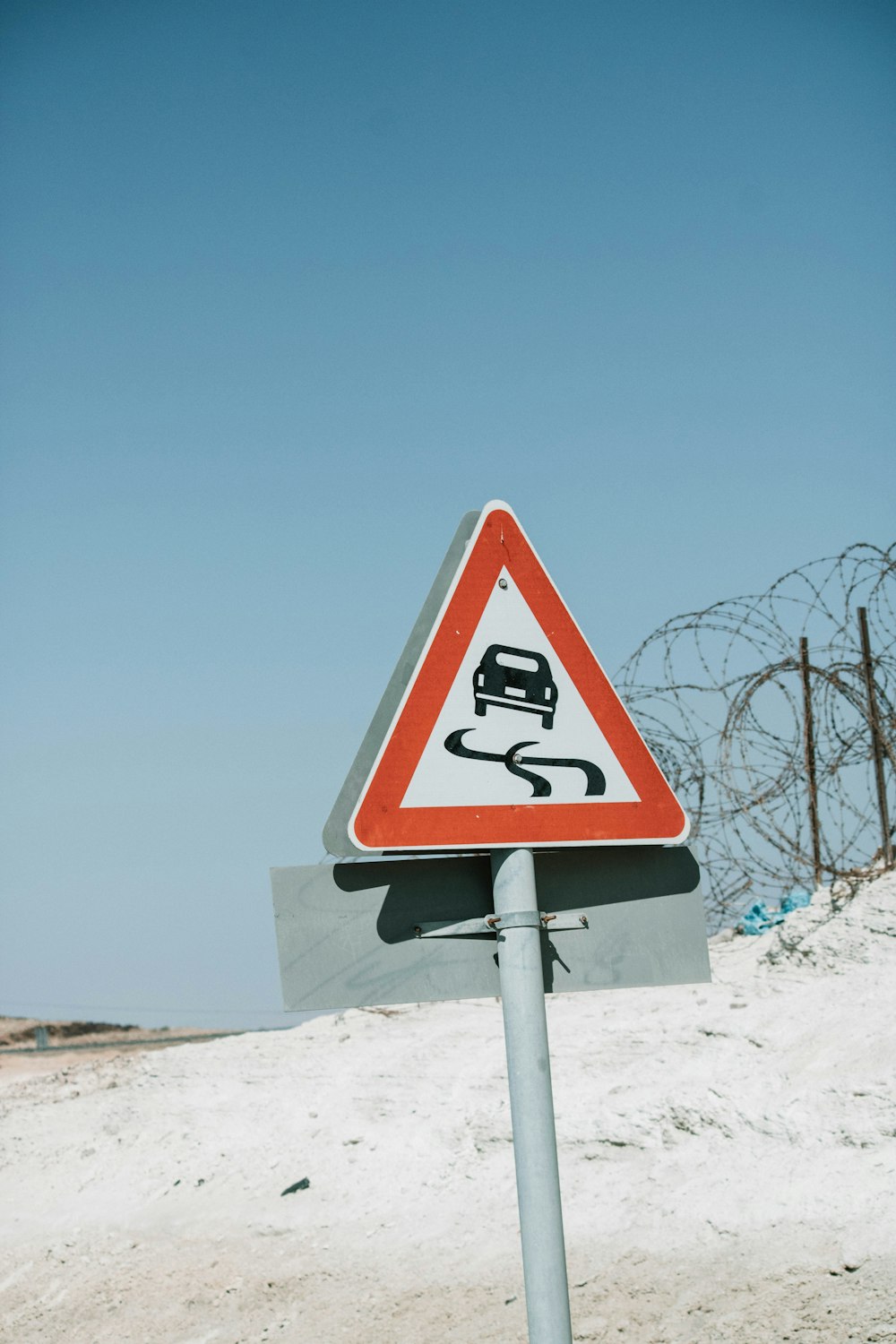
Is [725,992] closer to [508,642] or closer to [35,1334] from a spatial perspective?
[35,1334]

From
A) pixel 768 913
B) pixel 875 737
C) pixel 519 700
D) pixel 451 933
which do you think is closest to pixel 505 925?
pixel 451 933

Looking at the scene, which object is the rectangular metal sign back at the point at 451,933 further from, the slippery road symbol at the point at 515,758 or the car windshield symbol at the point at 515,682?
the car windshield symbol at the point at 515,682

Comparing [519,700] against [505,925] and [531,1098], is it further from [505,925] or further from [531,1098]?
Result: [531,1098]

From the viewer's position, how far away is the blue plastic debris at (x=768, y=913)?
10.3 m

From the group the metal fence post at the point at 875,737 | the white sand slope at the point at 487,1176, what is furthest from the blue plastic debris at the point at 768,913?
the metal fence post at the point at 875,737

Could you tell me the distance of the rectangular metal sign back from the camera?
92.7 inches

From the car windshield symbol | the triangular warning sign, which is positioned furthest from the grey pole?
the car windshield symbol

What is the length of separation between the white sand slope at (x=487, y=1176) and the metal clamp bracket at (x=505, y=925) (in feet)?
9.69

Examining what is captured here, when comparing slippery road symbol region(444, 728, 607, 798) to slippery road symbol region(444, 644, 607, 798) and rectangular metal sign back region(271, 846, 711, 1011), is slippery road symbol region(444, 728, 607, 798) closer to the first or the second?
slippery road symbol region(444, 644, 607, 798)

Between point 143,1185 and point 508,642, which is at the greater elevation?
point 508,642

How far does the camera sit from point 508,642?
99.3 inches

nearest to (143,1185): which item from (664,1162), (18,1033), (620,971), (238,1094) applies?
(238,1094)

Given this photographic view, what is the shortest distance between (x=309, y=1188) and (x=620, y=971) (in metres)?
5.42

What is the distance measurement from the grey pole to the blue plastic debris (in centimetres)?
843
